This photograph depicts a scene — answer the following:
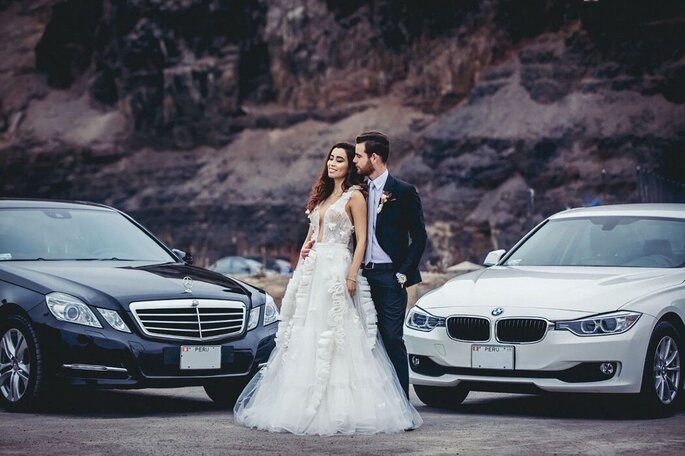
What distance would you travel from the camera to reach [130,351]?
1017cm

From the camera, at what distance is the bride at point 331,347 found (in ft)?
29.7

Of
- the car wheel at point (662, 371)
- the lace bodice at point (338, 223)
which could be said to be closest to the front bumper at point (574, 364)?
the car wheel at point (662, 371)

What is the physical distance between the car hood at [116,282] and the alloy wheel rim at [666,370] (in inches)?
132

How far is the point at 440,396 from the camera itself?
10977 mm

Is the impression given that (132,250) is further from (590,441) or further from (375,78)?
(375,78)

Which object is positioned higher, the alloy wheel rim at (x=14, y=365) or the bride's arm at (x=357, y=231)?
the bride's arm at (x=357, y=231)

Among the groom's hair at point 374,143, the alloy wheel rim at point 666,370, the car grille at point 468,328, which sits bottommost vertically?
the alloy wheel rim at point 666,370

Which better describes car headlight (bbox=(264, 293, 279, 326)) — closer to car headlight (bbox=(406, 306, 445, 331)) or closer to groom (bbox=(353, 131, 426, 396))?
car headlight (bbox=(406, 306, 445, 331))

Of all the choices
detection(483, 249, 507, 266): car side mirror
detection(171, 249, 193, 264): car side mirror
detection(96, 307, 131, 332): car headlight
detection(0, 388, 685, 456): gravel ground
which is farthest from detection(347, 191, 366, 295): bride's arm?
detection(171, 249, 193, 264): car side mirror

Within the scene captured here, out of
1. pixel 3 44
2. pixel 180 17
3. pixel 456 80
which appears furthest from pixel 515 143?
pixel 3 44

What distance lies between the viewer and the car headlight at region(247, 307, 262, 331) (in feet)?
35.9

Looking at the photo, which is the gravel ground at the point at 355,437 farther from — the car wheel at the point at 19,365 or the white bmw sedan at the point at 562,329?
the white bmw sedan at the point at 562,329

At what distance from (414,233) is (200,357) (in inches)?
85.0

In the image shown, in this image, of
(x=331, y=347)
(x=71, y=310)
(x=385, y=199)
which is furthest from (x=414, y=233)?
(x=71, y=310)
